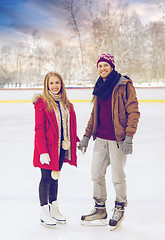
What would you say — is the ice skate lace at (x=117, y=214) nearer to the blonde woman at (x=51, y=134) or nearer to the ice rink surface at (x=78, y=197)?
the ice rink surface at (x=78, y=197)

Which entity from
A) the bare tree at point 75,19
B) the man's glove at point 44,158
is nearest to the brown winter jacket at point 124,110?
the man's glove at point 44,158

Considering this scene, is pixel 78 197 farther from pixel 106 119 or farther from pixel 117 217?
pixel 106 119

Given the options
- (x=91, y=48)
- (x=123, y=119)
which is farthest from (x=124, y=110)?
(x=91, y=48)

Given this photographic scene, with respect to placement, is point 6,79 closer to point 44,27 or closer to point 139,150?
point 44,27

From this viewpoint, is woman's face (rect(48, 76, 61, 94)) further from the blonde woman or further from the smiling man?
the smiling man

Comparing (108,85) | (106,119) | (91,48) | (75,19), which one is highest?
(75,19)

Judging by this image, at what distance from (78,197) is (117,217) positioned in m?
0.48

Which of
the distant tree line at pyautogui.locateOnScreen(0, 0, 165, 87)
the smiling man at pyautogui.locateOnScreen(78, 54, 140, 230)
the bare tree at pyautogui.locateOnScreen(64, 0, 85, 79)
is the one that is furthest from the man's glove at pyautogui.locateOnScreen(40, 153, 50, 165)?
the bare tree at pyautogui.locateOnScreen(64, 0, 85, 79)

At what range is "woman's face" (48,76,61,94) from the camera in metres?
1.72

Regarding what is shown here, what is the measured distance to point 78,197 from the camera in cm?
219

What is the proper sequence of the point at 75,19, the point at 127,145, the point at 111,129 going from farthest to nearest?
1. the point at 75,19
2. the point at 111,129
3. the point at 127,145

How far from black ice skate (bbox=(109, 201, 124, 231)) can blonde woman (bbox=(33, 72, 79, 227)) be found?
0.30 metres

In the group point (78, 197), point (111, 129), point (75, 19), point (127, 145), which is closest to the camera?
point (127, 145)

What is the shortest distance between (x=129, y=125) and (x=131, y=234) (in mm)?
629
